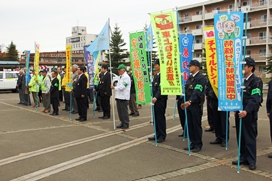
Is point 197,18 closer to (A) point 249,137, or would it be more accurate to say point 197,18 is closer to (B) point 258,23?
(B) point 258,23

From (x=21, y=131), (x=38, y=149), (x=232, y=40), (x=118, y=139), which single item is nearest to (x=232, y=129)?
(x=118, y=139)

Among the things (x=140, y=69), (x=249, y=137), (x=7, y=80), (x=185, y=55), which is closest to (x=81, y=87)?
(x=140, y=69)

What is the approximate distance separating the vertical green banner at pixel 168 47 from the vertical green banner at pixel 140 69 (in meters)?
2.00

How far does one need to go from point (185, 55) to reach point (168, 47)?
1.40m

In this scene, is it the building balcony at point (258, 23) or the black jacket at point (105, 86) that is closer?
the black jacket at point (105, 86)

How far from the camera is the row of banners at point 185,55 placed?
4898 millimetres

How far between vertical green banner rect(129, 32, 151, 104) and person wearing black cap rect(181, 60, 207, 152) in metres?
1.99

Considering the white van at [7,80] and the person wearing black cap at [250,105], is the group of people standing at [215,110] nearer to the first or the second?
the person wearing black cap at [250,105]

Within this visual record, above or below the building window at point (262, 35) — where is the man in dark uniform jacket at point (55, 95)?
below

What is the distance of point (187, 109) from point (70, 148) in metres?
2.84

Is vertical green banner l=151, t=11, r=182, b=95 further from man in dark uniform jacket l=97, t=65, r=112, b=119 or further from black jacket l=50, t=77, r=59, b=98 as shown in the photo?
black jacket l=50, t=77, r=59, b=98

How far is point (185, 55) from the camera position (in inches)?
284

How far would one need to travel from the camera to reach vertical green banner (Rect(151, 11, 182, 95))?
19.3ft

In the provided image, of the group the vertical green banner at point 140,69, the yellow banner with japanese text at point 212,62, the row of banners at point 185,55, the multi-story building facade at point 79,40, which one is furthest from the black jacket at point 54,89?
the multi-story building facade at point 79,40
